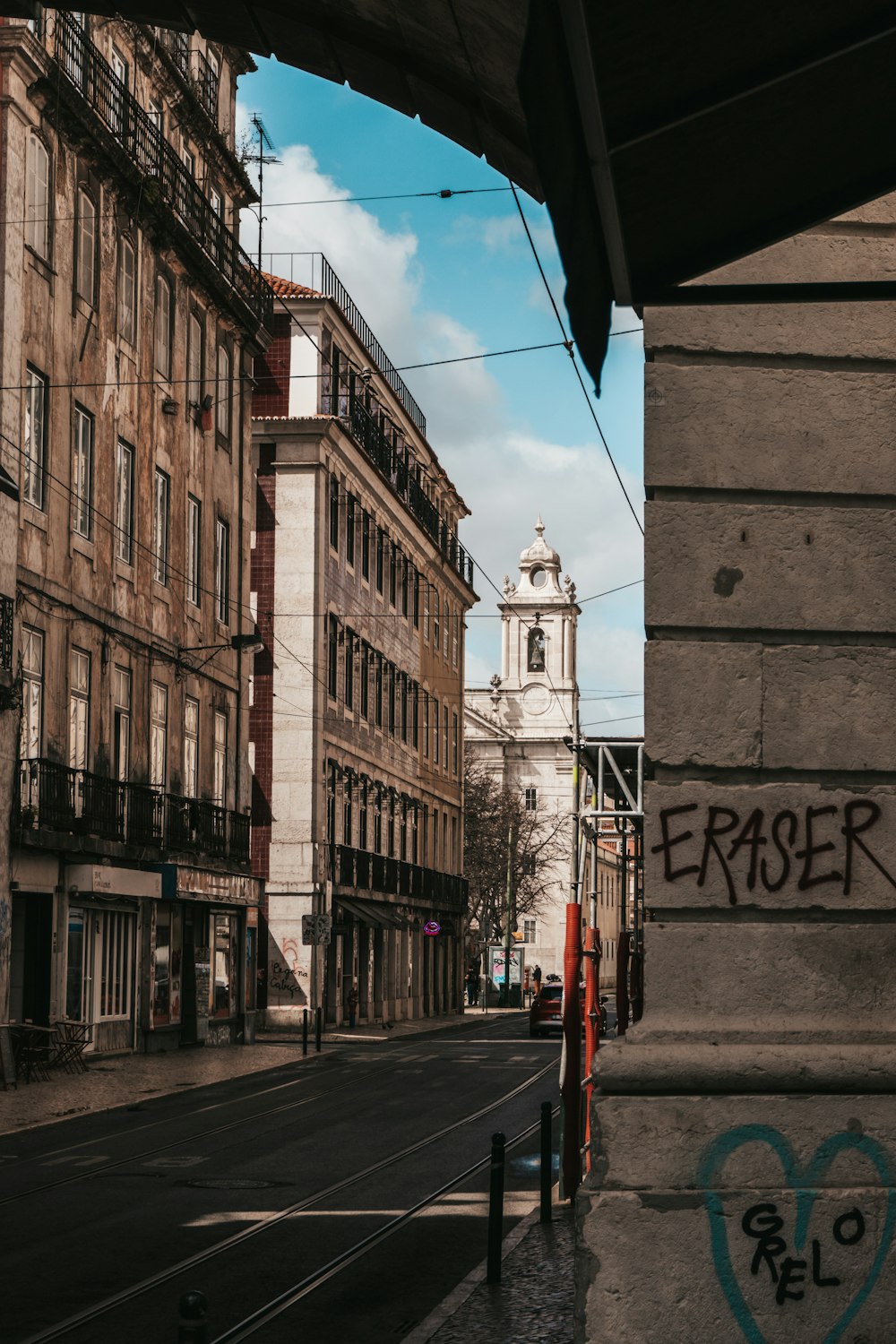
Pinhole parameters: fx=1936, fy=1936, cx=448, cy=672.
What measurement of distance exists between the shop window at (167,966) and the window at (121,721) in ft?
10.8

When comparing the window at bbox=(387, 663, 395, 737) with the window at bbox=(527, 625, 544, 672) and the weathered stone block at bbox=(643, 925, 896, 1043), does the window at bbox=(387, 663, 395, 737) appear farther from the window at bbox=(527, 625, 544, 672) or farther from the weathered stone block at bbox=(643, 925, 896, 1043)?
the window at bbox=(527, 625, 544, 672)

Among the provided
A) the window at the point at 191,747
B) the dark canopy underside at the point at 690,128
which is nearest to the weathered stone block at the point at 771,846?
the dark canopy underside at the point at 690,128

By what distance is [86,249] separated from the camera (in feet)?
110

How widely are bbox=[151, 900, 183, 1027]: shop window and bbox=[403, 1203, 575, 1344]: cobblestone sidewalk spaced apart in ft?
82.5

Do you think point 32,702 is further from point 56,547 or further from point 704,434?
point 704,434

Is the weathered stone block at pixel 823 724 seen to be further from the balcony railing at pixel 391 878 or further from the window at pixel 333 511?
the window at pixel 333 511

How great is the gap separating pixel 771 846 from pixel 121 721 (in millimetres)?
29549

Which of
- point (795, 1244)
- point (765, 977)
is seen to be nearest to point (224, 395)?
point (765, 977)

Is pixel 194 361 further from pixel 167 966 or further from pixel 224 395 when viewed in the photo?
pixel 167 966

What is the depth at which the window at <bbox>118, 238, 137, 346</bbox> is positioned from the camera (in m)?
35.7

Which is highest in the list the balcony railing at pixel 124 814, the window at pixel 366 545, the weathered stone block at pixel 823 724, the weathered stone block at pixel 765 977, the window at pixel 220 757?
the window at pixel 366 545

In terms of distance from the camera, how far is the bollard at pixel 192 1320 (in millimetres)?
5336

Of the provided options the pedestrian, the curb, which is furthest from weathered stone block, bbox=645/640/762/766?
the pedestrian

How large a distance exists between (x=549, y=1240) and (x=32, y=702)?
19886 mm
